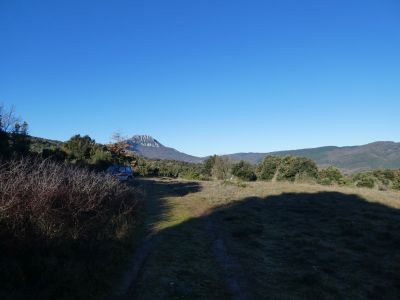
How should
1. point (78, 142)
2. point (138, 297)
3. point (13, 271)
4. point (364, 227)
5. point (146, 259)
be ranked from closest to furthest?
point (13, 271), point (138, 297), point (146, 259), point (364, 227), point (78, 142)

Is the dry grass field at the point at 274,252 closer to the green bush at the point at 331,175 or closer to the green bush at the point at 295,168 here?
the green bush at the point at 331,175

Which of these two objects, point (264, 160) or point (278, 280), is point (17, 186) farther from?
point (264, 160)

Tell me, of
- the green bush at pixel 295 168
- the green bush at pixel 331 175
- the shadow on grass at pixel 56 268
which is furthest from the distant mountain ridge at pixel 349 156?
the shadow on grass at pixel 56 268

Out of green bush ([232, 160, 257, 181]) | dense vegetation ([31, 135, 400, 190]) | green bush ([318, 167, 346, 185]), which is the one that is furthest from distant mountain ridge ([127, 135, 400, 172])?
green bush ([318, 167, 346, 185])

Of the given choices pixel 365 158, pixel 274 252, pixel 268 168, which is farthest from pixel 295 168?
pixel 365 158

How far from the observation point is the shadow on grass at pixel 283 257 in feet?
25.7

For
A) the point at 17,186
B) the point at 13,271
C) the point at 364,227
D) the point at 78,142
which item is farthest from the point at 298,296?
the point at 78,142

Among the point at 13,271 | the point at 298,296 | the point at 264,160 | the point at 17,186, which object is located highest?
the point at 264,160

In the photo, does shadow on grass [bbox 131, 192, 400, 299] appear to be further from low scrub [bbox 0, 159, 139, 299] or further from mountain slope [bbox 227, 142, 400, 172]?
mountain slope [bbox 227, 142, 400, 172]

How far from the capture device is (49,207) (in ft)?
28.2

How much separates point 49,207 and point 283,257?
6063 mm

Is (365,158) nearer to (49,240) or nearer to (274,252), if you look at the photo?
(274,252)

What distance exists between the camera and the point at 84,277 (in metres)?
7.35

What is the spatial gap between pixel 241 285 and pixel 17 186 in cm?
499
